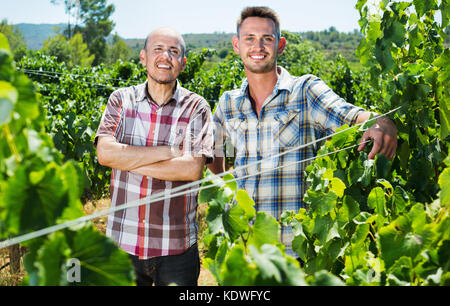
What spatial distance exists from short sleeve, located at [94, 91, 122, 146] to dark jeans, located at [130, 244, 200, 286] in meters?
0.63

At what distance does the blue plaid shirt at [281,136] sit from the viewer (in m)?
2.16

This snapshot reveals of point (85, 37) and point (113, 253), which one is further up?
point (85, 37)

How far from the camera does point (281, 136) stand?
2.19m

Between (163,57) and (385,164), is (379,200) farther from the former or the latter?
(163,57)

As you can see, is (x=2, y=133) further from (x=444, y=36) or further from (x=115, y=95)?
(x=444, y=36)

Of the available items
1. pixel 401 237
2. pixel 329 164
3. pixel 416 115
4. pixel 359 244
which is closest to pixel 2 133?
pixel 401 237

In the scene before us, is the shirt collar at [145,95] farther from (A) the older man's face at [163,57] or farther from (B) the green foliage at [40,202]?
(B) the green foliage at [40,202]

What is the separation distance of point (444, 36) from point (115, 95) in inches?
62.9

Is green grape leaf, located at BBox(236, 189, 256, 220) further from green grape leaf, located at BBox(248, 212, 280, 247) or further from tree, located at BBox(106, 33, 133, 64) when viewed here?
tree, located at BBox(106, 33, 133, 64)

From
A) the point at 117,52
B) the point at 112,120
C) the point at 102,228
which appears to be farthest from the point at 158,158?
the point at 117,52

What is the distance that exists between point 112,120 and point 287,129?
902mm

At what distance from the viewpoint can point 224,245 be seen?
93cm

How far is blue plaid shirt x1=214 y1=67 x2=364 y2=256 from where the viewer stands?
85.0 inches

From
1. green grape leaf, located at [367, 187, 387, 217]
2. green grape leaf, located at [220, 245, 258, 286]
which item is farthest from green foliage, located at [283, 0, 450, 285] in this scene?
green grape leaf, located at [220, 245, 258, 286]
